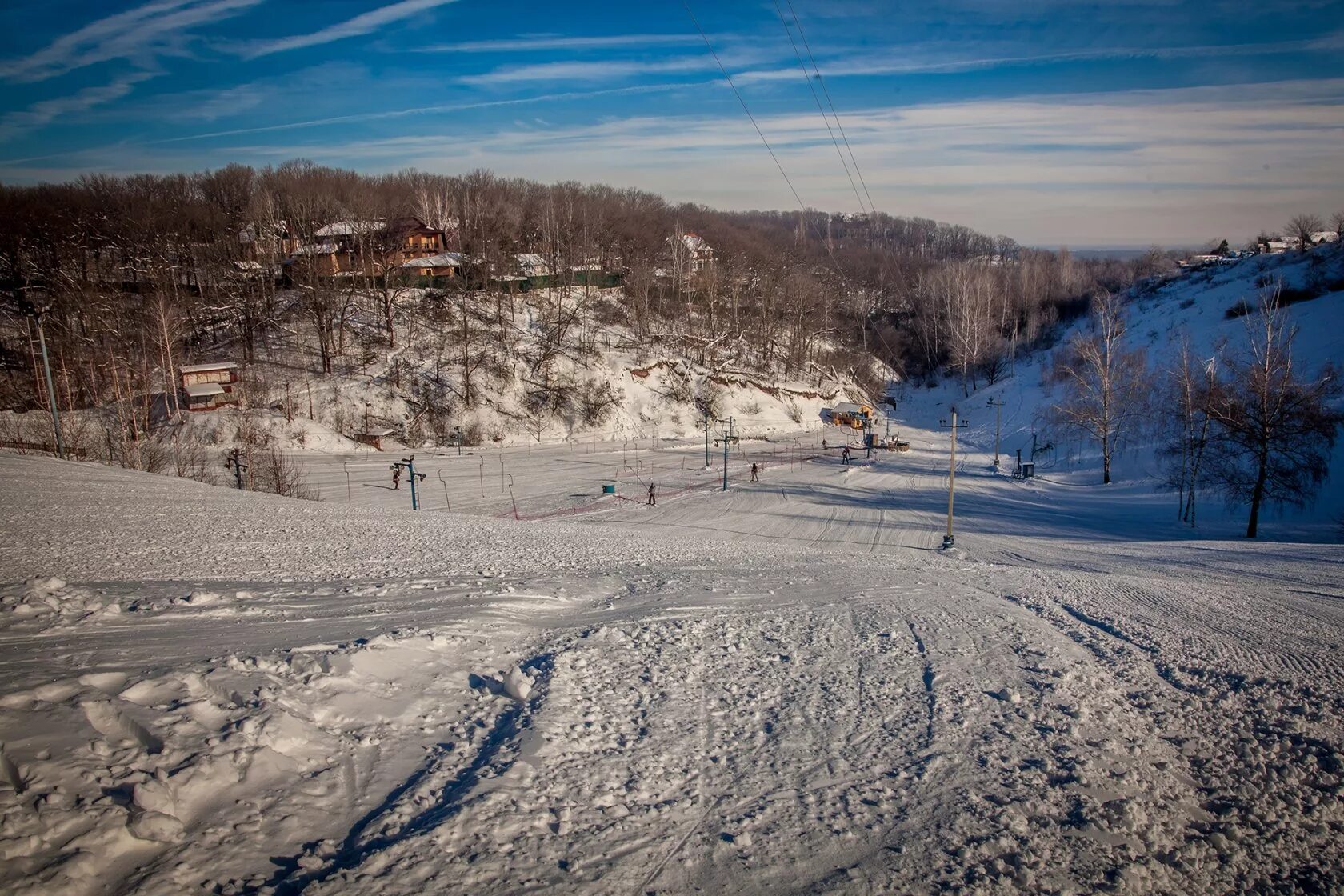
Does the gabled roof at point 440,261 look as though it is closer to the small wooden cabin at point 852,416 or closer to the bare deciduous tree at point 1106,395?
the small wooden cabin at point 852,416

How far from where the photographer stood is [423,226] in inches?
2778

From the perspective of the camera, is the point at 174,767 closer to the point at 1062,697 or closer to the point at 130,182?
the point at 1062,697

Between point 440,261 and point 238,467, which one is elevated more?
point 440,261

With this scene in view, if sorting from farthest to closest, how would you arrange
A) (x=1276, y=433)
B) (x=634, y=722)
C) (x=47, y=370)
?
(x=47, y=370) < (x=1276, y=433) < (x=634, y=722)

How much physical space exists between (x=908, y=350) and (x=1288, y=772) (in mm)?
89369

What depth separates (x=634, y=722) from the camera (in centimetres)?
773

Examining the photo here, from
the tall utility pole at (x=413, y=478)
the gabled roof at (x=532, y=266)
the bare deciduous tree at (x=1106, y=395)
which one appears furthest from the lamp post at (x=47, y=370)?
the bare deciduous tree at (x=1106, y=395)

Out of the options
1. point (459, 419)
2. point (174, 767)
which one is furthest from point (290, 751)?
point (459, 419)

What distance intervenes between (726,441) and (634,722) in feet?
101

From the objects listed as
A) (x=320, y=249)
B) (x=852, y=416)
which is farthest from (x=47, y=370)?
(x=852, y=416)

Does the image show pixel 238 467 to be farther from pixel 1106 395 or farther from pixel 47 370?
pixel 1106 395

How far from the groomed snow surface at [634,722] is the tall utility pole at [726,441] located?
22298 millimetres

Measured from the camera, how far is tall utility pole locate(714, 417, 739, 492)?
38.3 m

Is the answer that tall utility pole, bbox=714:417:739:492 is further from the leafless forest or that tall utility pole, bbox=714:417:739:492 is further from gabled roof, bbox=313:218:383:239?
gabled roof, bbox=313:218:383:239
